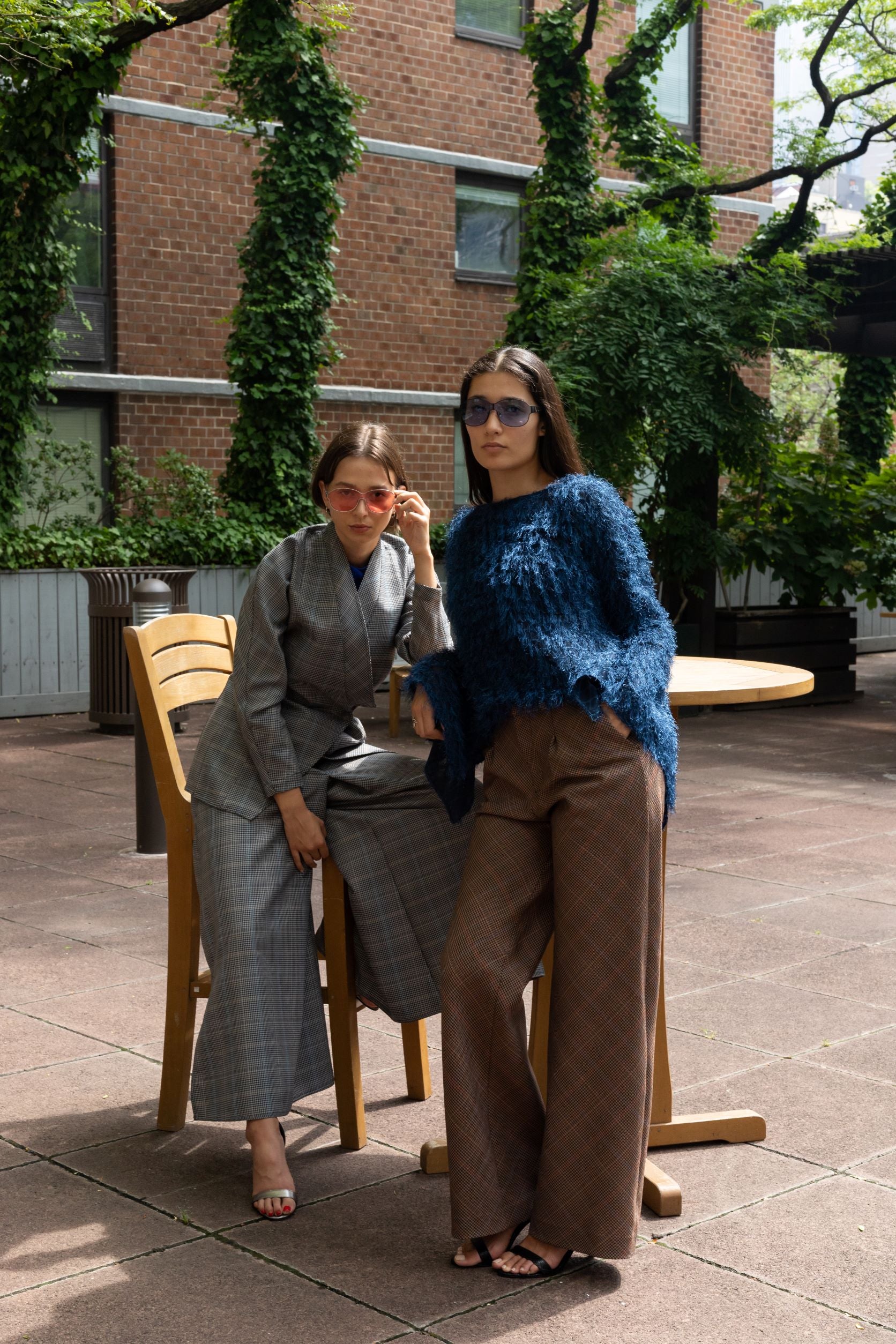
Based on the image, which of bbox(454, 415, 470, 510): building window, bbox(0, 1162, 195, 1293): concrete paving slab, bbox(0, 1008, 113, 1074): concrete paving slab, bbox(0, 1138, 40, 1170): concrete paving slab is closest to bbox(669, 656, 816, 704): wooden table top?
bbox(0, 1162, 195, 1293): concrete paving slab

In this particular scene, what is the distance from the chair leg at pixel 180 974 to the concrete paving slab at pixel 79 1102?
110 millimetres

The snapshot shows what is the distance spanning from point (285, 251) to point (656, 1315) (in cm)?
1265

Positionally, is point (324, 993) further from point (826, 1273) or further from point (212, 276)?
point (212, 276)

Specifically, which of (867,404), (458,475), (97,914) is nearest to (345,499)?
(97,914)

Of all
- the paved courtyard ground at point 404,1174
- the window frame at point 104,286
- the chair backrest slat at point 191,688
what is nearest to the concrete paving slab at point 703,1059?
the paved courtyard ground at point 404,1174

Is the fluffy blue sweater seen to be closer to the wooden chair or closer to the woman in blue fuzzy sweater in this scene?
the woman in blue fuzzy sweater

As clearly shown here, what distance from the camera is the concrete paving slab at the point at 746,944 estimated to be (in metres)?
5.15

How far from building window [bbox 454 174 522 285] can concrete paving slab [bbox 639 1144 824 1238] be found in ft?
51.8

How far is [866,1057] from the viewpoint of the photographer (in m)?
4.19

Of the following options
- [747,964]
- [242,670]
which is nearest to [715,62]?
[747,964]

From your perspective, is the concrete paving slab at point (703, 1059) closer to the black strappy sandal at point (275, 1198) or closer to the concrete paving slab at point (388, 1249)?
the concrete paving slab at point (388, 1249)

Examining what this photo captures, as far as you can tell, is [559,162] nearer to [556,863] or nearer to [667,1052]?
[667,1052]

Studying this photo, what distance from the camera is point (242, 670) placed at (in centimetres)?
347

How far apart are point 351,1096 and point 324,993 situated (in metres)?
0.24
